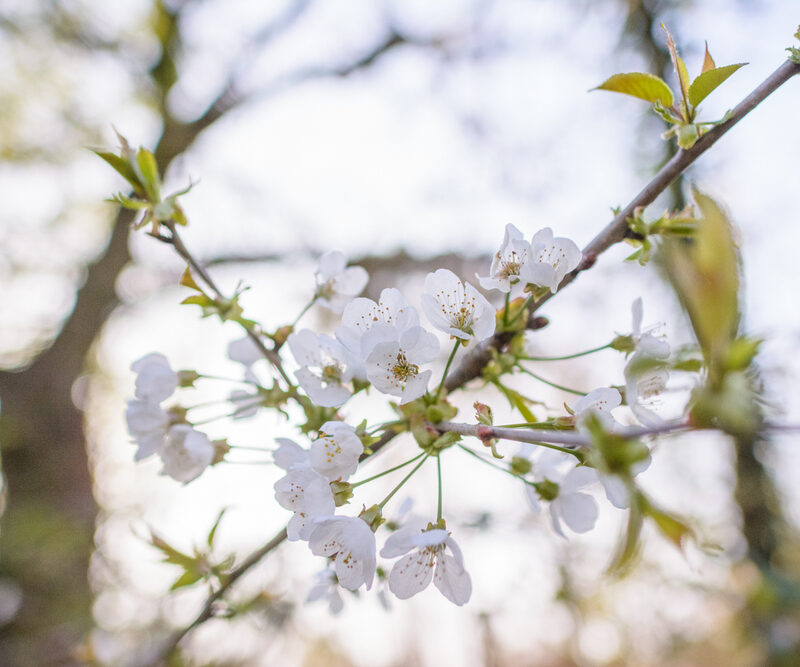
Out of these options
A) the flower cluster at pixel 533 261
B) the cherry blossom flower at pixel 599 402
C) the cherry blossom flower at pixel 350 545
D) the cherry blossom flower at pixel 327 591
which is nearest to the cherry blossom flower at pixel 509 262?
the flower cluster at pixel 533 261

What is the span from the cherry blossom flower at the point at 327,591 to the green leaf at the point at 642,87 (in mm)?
495

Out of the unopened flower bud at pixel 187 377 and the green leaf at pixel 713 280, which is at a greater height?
the green leaf at pixel 713 280

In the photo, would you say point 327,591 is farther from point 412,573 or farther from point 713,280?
point 713,280

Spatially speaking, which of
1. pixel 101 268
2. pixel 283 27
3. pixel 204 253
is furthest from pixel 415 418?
pixel 283 27

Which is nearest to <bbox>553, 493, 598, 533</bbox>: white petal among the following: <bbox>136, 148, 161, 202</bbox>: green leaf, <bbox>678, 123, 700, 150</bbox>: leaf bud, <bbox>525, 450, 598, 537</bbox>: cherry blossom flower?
<bbox>525, 450, 598, 537</bbox>: cherry blossom flower

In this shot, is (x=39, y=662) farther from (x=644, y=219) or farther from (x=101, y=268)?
(x=644, y=219)

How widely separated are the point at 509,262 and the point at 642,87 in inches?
6.7

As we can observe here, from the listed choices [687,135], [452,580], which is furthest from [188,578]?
[687,135]

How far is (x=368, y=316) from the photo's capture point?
0.43m

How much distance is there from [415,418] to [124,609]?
2645 mm

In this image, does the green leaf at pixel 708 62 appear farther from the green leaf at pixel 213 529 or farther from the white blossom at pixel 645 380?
the green leaf at pixel 213 529

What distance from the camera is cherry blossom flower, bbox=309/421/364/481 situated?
377 millimetres

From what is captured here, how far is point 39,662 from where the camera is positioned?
1556 mm

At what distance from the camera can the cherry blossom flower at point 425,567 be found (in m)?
0.40
